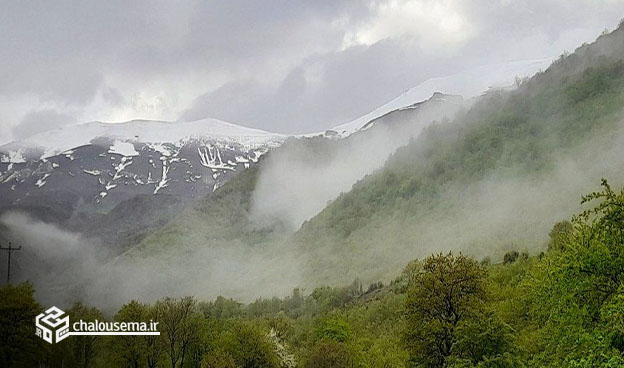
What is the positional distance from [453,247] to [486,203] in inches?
1172

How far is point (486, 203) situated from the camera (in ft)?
653

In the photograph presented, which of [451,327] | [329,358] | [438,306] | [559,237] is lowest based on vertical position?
[329,358]

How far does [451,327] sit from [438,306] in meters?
2.29

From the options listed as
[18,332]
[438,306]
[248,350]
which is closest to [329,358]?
[248,350]

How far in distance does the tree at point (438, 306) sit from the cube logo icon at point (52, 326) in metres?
34.8

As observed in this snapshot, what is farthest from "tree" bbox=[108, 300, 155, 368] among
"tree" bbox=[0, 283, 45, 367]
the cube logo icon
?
"tree" bbox=[0, 283, 45, 367]

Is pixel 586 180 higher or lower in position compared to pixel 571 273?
higher

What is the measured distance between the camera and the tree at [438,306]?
39531mm

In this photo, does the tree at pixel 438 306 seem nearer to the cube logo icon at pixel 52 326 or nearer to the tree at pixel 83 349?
the cube logo icon at pixel 52 326

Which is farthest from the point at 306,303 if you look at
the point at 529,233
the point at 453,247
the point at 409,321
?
the point at 409,321

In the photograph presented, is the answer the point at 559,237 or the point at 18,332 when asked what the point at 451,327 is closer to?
the point at 559,237

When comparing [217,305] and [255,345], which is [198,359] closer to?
[255,345]

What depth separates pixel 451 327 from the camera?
38656mm

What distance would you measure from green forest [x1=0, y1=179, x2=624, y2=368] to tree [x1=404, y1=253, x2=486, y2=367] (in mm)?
67
